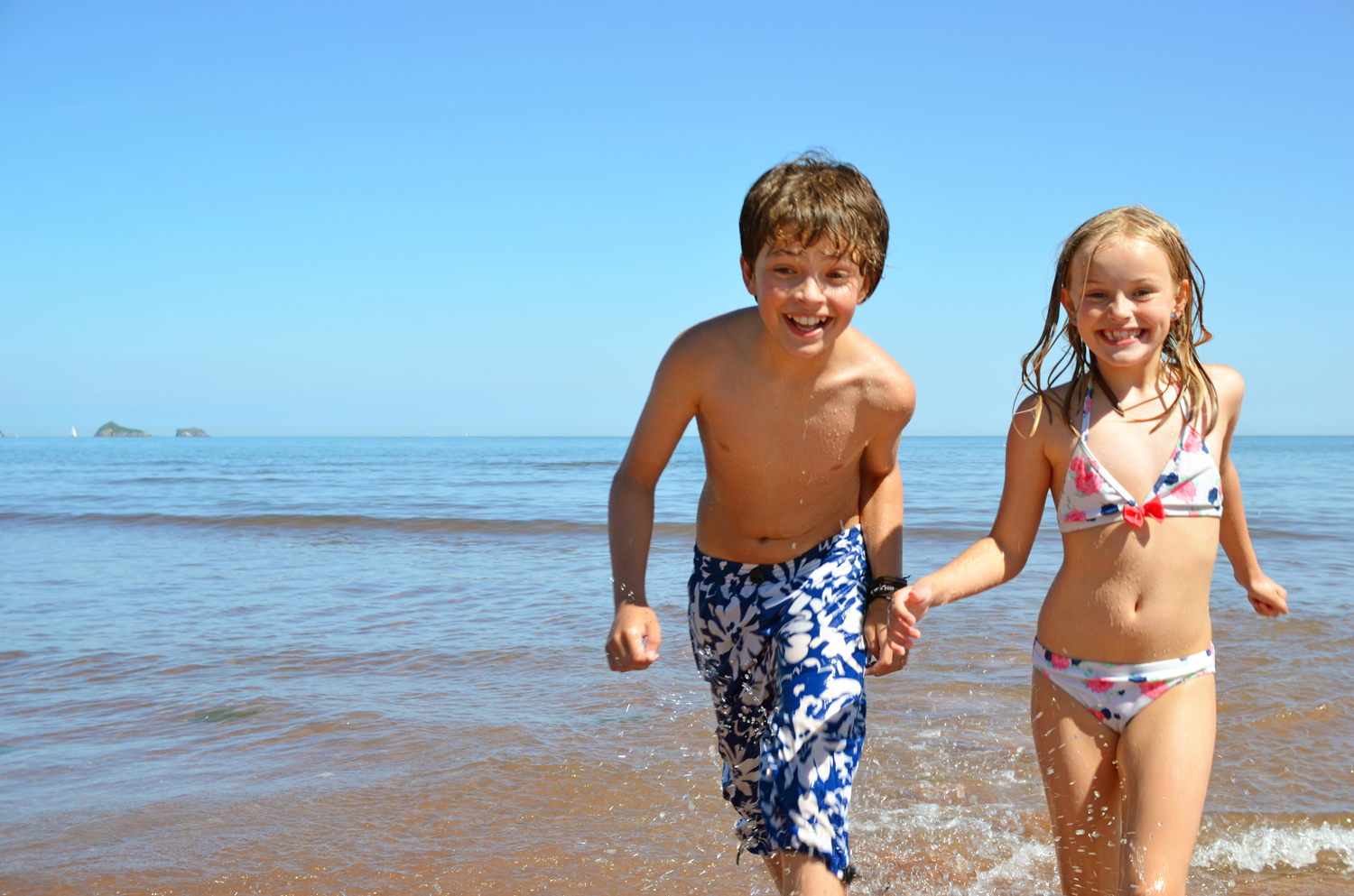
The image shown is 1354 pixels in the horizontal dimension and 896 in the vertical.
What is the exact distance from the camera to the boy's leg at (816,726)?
7.25ft

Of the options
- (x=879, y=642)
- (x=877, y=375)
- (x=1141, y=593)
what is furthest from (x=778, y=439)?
(x=1141, y=593)

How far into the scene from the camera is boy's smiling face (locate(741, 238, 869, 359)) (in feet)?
7.90

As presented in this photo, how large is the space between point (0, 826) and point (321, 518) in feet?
35.6

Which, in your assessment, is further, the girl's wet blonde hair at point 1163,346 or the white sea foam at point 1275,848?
the white sea foam at point 1275,848

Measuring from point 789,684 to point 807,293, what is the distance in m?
0.95

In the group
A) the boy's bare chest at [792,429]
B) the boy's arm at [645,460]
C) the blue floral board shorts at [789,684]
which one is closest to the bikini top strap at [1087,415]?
the boy's bare chest at [792,429]

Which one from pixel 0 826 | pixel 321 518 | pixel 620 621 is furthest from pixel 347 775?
pixel 321 518

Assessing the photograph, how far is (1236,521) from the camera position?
2.49 m

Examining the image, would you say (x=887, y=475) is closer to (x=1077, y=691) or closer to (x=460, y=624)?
(x=1077, y=691)

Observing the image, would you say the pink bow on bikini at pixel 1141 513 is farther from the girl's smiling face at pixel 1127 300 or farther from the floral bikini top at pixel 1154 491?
the girl's smiling face at pixel 1127 300

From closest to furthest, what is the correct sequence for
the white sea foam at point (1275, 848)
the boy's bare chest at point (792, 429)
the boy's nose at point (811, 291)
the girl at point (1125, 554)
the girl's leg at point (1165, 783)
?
1. the girl's leg at point (1165, 783)
2. the girl at point (1125, 554)
3. the boy's nose at point (811, 291)
4. the boy's bare chest at point (792, 429)
5. the white sea foam at point (1275, 848)

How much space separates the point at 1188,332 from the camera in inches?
98.7

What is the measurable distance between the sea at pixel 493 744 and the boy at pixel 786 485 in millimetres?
1064

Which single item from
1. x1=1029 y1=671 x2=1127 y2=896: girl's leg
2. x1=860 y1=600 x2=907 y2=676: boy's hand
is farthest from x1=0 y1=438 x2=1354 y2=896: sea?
x1=860 y1=600 x2=907 y2=676: boy's hand
